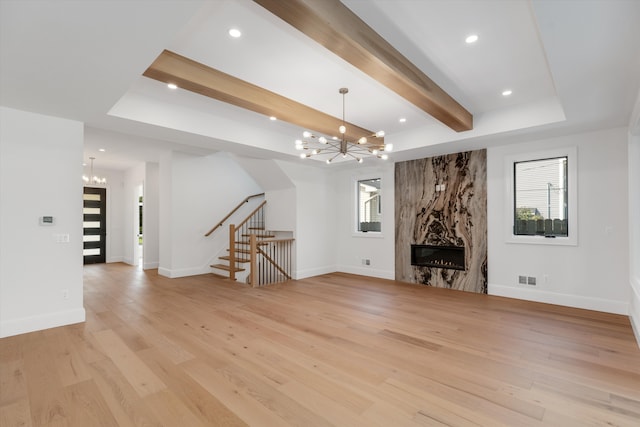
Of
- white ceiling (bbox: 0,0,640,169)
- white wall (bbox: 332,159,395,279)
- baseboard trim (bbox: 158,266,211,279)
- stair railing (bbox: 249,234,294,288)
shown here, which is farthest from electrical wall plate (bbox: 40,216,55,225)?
white wall (bbox: 332,159,395,279)

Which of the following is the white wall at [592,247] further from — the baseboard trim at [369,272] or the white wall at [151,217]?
the white wall at [151,217]

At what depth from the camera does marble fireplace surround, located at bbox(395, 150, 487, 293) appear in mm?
5832

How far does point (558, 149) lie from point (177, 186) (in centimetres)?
770

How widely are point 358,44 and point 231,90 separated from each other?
180 cm

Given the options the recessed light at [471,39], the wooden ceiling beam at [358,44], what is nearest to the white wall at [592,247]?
the wooden ceiling beam at [358,44]

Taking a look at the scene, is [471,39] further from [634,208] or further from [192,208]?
[192,208]

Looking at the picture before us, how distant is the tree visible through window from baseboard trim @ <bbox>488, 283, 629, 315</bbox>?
3.22ft

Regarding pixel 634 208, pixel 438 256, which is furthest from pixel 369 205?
pixel 634 208

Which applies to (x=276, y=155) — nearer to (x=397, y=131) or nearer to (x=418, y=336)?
(x=397, y=131)

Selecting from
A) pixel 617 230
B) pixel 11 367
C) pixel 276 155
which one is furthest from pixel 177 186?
pixel 617 230

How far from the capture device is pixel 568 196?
4.91 meters

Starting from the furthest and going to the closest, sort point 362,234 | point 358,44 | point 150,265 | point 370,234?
point 150,265, point 362,234, point 370,234, point 358,44

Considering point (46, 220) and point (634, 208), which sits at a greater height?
point (634, 208)

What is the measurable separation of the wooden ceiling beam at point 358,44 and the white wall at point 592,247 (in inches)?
102
